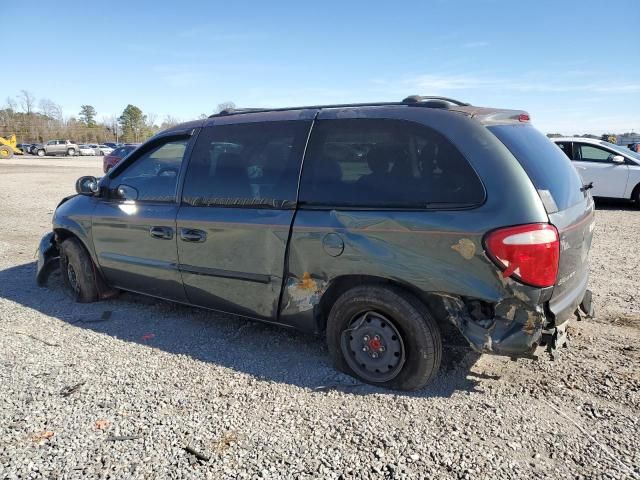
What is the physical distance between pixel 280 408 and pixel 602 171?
36.2ft

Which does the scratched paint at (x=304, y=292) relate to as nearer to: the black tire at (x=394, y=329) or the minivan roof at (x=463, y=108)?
the black tire at (x=394, y=329)

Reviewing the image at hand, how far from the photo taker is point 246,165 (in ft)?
12.6

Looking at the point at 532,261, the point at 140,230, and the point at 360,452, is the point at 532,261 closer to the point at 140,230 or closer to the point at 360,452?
the point at 360,452

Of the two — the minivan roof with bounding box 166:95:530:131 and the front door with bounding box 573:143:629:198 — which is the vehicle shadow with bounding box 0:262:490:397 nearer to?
the minivan roof with bounding box 166:95:530:131

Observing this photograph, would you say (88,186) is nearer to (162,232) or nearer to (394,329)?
(162,232)

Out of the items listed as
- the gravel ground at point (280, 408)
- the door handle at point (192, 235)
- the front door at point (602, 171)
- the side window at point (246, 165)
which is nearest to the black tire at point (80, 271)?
the gravel ground at point (280, 408)

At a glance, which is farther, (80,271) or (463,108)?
(80,271)

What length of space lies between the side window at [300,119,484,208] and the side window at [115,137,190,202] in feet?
4.52

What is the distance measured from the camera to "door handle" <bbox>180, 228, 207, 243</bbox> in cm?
393

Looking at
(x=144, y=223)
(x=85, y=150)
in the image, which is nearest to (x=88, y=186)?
(x=144, y=223)

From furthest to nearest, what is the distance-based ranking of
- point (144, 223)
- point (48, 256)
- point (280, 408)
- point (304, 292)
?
point (48, 256), point (144, 223), point (304, 292), point (280, 408)

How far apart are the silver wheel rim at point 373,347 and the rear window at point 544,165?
1.24 m

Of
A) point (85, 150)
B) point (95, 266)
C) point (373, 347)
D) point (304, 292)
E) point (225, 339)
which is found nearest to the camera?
point (373, 347)

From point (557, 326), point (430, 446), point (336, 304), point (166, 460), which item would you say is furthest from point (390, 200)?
point (166, 460)
